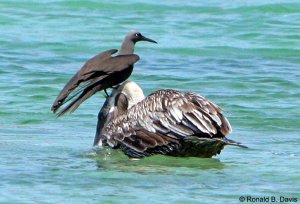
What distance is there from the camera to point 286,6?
1019 inches

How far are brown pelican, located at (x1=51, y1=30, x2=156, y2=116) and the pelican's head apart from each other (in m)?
0.15

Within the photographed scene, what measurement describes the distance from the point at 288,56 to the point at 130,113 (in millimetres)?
8864

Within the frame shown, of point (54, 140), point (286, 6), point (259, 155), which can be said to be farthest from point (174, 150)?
point (286, 6)

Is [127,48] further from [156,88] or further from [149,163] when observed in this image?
[156,88]

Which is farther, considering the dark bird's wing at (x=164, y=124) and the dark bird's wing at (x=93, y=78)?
the dark bird's wing at (x=93, y=78)

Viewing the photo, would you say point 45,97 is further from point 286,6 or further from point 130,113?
point 286,6

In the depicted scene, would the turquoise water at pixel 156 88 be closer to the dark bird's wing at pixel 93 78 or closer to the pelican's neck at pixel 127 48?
the dark bird's wing at pixel 93 78

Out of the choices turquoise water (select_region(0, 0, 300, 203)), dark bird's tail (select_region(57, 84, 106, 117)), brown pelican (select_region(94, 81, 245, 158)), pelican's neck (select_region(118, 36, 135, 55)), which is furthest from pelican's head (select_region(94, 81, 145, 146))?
pelican's neck (select_region(118, 36, 135, 55))

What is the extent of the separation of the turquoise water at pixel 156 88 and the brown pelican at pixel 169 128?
0.48 feet

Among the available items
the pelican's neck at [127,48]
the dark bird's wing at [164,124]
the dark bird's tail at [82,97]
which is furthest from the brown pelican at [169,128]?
the pelican's neck at [127,48]

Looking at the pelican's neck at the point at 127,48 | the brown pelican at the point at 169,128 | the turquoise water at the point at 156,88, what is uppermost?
the pelican's neck at the point at 127,48

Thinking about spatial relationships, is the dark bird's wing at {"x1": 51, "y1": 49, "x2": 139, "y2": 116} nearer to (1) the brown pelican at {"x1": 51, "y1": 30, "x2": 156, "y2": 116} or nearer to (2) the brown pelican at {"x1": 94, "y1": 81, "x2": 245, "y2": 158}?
(1) the brown pelican at {"x1": 51, "y1": 30, "x2": 156, "y2": 116}

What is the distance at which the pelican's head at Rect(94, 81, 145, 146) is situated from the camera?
12094mm

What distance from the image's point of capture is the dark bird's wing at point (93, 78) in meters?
12.0
